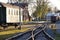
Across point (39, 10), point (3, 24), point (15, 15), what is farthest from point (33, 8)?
point (3, 24)

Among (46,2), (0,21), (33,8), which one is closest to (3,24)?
(0,21)

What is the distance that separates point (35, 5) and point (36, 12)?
8.62ft

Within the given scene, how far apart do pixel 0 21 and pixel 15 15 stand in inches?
155

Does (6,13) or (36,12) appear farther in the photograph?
(36,12)

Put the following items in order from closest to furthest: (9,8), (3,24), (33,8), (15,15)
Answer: (3,24) → (9,8) → (15,15) → (33,8)

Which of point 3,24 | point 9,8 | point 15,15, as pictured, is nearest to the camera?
point 3,24

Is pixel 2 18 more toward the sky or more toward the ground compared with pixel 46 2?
more toward the ground

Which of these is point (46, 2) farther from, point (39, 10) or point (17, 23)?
point (17, 23)

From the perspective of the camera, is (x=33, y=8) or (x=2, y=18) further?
(x=33, y=8)

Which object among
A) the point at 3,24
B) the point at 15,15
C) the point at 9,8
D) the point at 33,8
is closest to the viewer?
the point at 3,24

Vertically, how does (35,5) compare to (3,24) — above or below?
above

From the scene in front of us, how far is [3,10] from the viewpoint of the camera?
30.5 m

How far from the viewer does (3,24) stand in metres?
28.8

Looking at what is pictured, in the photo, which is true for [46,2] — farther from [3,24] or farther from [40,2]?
[3,24]
